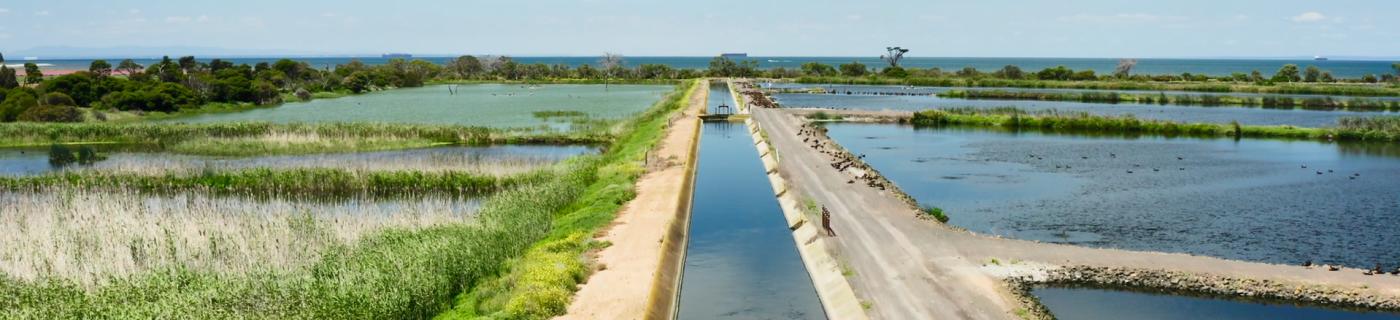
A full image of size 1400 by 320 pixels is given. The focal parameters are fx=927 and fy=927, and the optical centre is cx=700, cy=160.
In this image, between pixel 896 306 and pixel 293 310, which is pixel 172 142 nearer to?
pixel 293 310

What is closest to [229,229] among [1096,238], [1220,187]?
[1096,238]

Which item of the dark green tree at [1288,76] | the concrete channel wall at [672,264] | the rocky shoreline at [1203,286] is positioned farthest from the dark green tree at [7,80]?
the dark green tree at [1288,76]

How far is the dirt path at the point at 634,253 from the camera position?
59.2 feet

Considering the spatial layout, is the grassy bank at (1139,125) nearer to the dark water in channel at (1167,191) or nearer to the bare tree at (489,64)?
the dark water in channel at (1167,191)

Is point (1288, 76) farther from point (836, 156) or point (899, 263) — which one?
point (899, 263)

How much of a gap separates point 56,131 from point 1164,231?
55.8 meters

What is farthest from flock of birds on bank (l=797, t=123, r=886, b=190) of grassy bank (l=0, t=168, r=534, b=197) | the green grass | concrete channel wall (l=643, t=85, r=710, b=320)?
grassy bank (l=0, t=168, r=534, b=197)

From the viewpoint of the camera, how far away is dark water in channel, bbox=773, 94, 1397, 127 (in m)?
68.2

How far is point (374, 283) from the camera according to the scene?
17.4 meters

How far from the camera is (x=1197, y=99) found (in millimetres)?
88312

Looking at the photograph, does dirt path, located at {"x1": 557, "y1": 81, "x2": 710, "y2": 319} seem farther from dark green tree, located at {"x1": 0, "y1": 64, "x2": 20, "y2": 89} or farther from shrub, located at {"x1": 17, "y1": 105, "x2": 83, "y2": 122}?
dark green tree, located at {"x1": 0, "y1": 64, "x2": 20, "y2": 89}

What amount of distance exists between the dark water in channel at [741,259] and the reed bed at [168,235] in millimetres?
7074

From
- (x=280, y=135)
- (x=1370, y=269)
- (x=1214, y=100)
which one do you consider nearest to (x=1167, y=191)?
(x=1370, y=269)

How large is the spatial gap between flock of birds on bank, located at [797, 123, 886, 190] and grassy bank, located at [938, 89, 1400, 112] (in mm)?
42782
